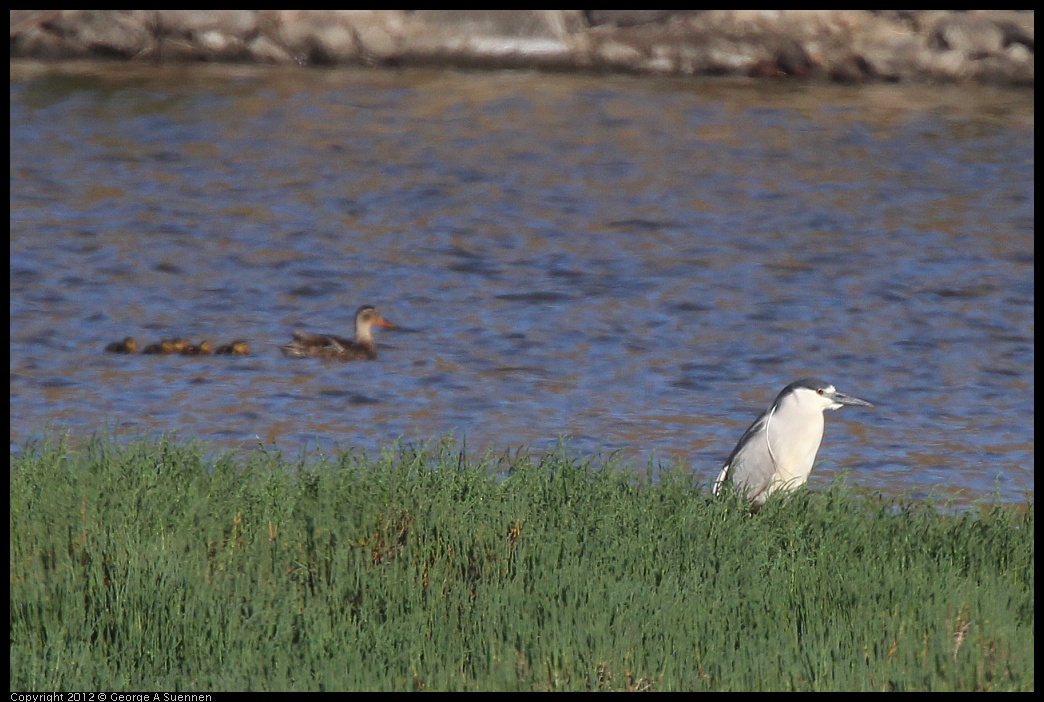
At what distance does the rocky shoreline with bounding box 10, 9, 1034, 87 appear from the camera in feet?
77.8

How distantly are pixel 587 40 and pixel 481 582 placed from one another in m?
18.7

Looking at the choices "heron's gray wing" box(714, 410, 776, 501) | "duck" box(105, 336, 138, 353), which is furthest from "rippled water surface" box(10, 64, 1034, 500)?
"heron's gray wing" box(714, 410, 776, 501)

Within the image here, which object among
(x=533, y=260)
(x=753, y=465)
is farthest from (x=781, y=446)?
(x=533, y=260)

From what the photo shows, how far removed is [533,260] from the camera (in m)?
14.9

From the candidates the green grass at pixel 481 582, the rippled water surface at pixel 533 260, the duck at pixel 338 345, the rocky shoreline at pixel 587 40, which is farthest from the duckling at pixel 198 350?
the rocky shoreline at pixel 587 40

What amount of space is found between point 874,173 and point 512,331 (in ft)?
23.6

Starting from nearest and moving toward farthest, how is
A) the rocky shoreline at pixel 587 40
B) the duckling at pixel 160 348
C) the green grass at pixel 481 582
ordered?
the green grass at pixel 481 582
the duckling at pixel 160 348
the rocky shoreline at pixel 587 40

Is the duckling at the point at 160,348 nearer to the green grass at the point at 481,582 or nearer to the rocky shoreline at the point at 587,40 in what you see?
the green grass at the point at 481,582

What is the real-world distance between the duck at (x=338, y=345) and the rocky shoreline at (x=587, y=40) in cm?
1206

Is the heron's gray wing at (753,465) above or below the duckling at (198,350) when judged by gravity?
above

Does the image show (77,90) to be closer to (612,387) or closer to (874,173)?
(874,173)

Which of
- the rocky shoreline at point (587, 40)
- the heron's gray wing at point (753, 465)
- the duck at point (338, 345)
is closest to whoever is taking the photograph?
the heron's gray wing at point (753, 465)

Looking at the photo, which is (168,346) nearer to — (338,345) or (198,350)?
(198,350)

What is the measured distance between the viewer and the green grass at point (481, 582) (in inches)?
216
